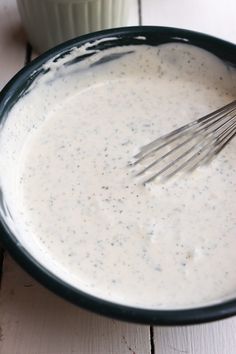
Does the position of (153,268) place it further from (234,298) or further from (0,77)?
(0,77)

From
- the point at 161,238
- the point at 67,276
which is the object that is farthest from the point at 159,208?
the point at 67,276

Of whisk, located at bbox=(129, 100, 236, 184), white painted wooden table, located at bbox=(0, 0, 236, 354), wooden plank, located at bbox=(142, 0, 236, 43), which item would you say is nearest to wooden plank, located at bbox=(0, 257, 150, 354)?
white painted wooden table, located at bbox=(0, 0, 236, 354)

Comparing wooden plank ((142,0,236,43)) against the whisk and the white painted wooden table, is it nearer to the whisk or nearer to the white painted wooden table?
the whisk

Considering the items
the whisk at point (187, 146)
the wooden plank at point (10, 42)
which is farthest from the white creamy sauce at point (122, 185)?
the wooden plank at point (10, 42)

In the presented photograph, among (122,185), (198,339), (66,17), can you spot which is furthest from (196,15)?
(198,339)

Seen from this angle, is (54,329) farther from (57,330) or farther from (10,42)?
(10,42)

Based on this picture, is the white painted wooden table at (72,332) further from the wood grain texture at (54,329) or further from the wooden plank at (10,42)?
the wooden plank at (10,42)
